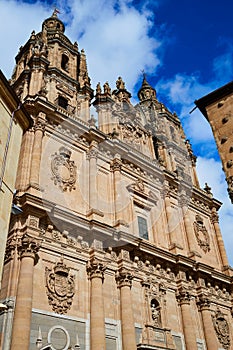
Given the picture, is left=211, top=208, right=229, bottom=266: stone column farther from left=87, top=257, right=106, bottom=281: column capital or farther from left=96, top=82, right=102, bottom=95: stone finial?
left=96, top=82, right=102, bottom=95: stone finial

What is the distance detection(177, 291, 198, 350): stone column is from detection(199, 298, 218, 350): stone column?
132 centimetres

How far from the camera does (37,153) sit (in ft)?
57.1

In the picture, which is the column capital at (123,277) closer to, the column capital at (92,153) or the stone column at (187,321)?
the stone column at (187,321)

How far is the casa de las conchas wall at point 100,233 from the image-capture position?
14258 millimetres

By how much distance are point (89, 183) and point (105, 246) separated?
3.49m

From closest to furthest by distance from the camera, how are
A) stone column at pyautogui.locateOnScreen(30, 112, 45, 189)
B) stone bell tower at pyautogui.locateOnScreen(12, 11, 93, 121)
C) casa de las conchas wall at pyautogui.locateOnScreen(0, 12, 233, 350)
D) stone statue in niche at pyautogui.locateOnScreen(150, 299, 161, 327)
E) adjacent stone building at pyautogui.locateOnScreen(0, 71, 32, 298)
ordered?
adjacent stone building at pyautogui.locateOnScreen(0, 71, 32, 298) → casa de las conchas wall at pyautogui.locateOnScreen(0, 12, 233, 350) → stone column at pyautogui.locateOnScreen(30, 112, 45, 189) → stone statue in niche at pyautogui.locateOnScreen(150, 299, 161, 327) → stone bell tower at pyautogui.locateOnScreen(12, 11, 93, 121)

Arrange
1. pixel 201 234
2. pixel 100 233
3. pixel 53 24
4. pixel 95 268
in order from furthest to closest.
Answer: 1. pixel 53 24
2. pixel 201 234
3. pixel 100 233
4. pixel 95 268

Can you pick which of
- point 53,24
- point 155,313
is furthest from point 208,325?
point 53,24

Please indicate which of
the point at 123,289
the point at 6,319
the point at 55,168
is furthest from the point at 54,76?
the point at 6,319

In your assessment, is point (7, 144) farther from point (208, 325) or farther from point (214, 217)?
point (214, 217)

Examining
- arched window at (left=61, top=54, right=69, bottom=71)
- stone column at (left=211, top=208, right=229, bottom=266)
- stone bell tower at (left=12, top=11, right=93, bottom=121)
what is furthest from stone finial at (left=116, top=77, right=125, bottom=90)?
stone column at (left=211, top=208, right=229, bottom=266)

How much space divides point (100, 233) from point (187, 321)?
6.47 m

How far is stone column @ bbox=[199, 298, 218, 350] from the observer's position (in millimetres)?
19008

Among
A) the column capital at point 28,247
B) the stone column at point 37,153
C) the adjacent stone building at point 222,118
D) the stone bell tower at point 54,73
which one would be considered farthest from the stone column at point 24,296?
the adjacent stone building at point 222,118
